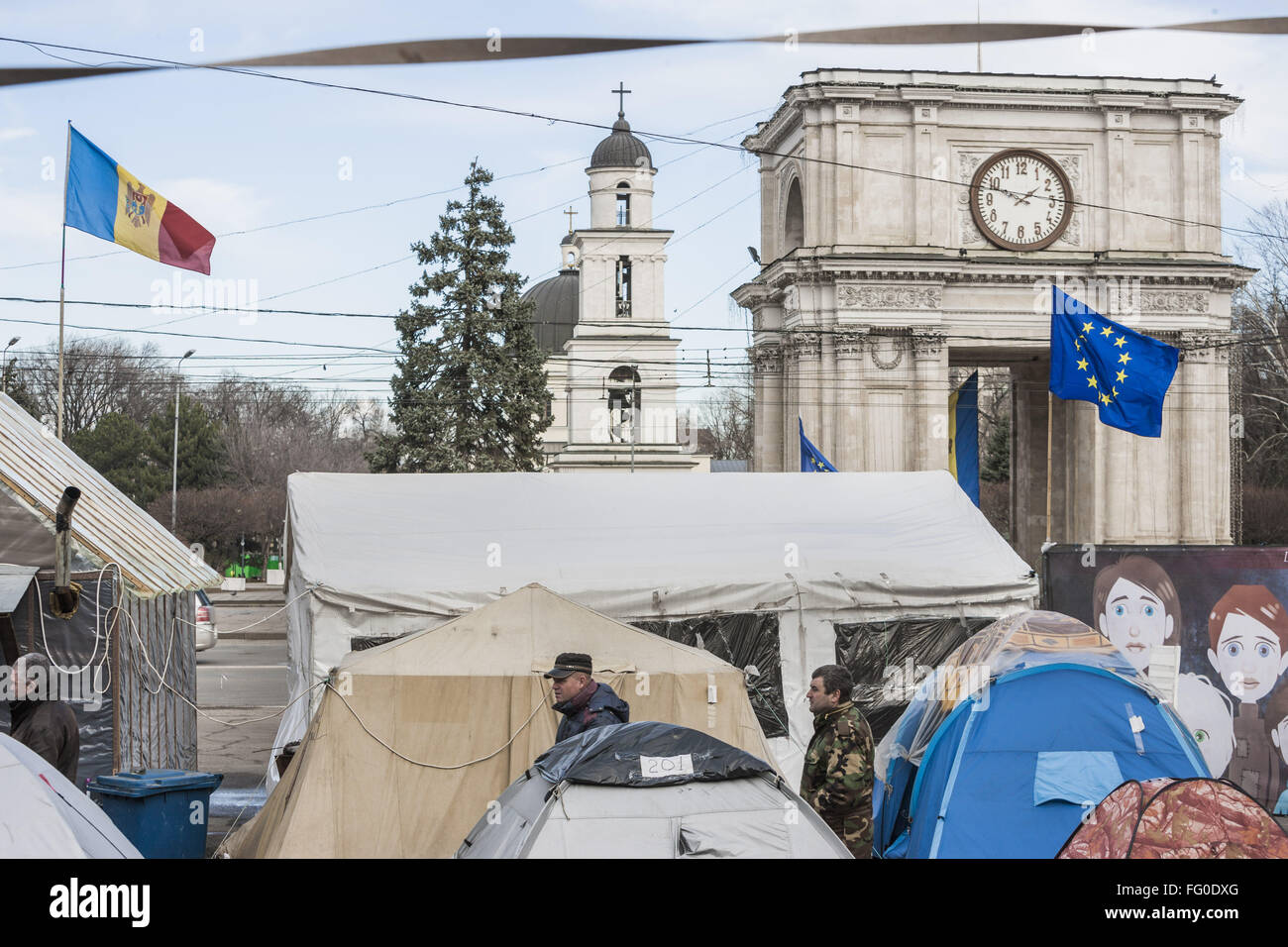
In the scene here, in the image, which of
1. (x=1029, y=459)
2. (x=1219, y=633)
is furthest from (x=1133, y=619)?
(x=1029, y=459)

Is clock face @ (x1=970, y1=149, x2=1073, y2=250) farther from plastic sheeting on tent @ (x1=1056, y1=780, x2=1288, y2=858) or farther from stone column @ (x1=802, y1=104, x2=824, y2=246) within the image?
plastic sheeting on tent @ (x1=1056, y1=780, x2=1288, y2=858)

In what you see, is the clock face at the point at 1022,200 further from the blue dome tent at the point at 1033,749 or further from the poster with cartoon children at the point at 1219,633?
the blue dome tent at the point at 1033,749

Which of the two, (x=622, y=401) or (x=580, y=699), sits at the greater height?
(x=622, y=401)

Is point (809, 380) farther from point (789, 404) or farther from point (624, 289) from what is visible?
point (624, 289)

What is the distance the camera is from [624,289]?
69.6m

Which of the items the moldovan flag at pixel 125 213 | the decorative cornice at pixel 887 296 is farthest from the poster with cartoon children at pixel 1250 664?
the decorative cornice at pixel 887 296

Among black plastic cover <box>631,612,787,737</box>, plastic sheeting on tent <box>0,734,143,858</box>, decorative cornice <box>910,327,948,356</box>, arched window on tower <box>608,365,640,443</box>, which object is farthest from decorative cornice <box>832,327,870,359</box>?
plastic sheeting on tent <box>0,734,143,858</box>

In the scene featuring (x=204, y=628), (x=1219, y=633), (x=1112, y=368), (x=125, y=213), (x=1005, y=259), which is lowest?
(x=204, y=628)

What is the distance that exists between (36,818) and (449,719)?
4.19 metres

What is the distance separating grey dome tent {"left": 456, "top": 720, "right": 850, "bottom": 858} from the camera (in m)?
7.27

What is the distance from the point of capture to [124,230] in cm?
1852

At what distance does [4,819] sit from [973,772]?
616cm

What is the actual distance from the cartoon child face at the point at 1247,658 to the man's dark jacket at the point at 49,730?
411 inches

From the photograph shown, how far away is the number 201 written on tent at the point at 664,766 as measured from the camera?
7.52m
